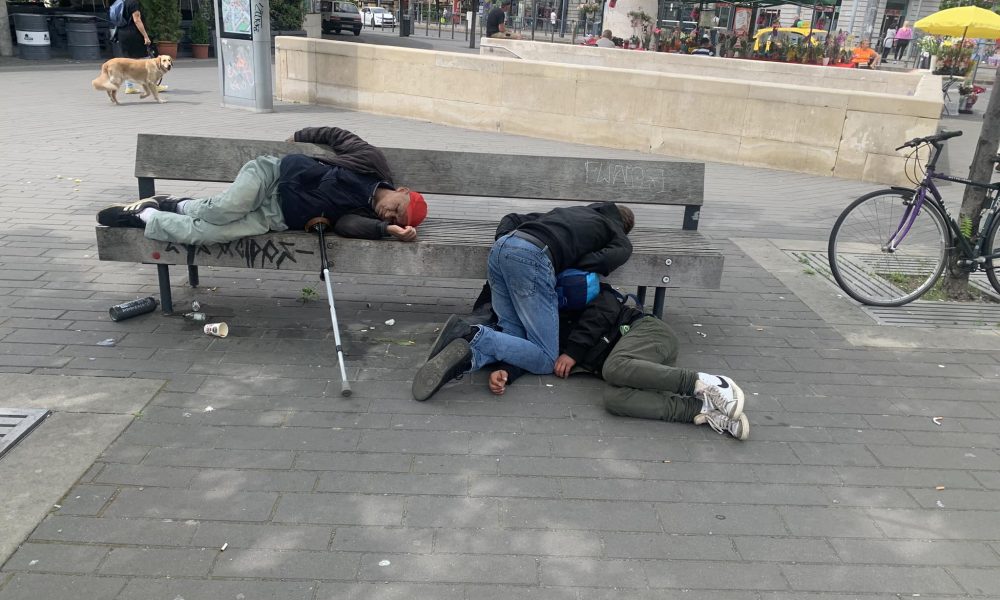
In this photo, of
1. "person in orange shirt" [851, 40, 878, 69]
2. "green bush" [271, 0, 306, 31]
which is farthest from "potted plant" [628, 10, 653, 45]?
"green bush" [271, 0, 306, 31]

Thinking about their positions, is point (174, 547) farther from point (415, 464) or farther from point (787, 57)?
point (787, 57)

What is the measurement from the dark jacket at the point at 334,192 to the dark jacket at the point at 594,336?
3.79 feet

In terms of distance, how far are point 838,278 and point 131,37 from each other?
43.0 ft

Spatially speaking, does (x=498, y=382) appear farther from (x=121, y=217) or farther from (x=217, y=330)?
(x=121, y=217)

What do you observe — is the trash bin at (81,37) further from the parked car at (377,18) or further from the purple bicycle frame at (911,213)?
the parked car at (377,18)

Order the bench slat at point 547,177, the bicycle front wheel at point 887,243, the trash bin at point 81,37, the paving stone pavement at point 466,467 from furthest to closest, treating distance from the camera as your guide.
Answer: the trash bin at point 81,37 < the bicycle front wheel at point 887,243 < the bench slat at point 547,177 < the paving stone pavement at point 466,467

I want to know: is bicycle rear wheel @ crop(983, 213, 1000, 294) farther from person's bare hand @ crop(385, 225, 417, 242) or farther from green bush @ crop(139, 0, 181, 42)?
green bush @ crop(139, 0, 181, 42)

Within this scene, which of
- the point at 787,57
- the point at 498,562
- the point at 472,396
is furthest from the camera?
the point at 787,57

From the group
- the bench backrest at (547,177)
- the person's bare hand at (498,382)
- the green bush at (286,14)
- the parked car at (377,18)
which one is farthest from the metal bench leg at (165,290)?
the parked car at (377,18)

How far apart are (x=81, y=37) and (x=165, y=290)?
18238 mm

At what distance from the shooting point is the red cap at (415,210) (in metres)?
4.57

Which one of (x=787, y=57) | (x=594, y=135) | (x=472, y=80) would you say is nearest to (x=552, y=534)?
(x=594, y=135)

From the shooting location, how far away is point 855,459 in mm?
3572

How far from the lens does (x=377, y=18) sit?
49250mm
